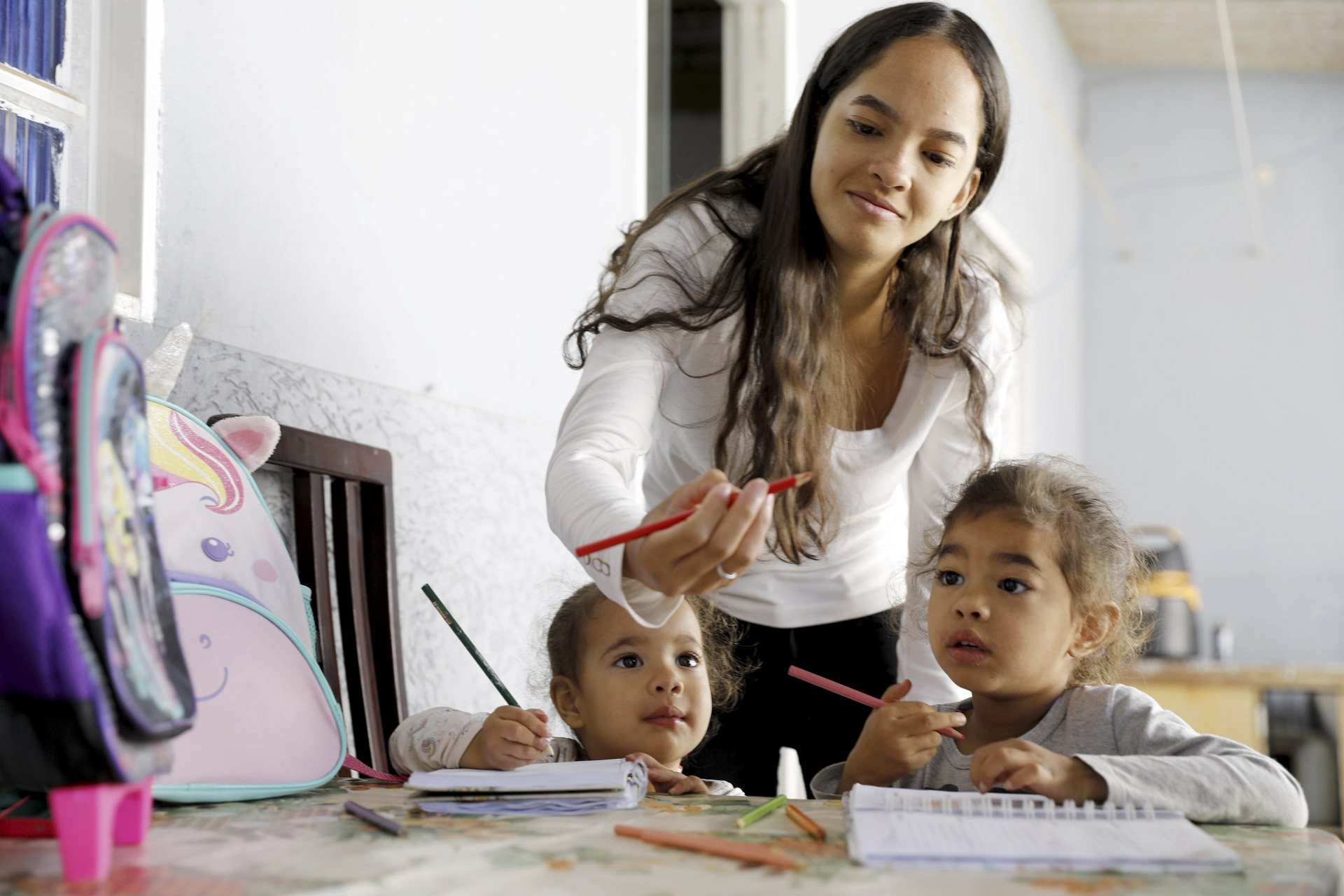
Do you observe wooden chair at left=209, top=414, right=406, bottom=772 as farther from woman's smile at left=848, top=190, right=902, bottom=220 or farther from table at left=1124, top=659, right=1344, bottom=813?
table at left=1124, top=659, right=1344, bottom=813

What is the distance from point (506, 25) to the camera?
5.74 feet

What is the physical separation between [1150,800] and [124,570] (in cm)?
66

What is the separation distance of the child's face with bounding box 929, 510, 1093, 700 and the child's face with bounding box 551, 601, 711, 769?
264 millimetres

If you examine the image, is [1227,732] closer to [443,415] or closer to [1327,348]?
[1327,348]

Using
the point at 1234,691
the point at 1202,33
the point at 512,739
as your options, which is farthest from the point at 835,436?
the point at 1202,33

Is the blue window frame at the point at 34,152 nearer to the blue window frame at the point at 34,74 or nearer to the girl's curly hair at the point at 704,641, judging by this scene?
A: the blue window frame at the point at 34,74

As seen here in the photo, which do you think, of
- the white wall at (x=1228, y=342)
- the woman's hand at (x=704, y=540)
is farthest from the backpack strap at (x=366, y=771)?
the white wall at (x=1228, y=342)

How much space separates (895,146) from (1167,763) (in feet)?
2.08

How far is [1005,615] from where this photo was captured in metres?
1.12

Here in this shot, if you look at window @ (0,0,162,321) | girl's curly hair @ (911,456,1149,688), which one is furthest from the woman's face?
window @ (0,0,162,321)

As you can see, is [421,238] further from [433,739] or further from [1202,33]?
[1202,33]

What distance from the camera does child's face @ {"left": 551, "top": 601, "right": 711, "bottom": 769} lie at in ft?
4.09

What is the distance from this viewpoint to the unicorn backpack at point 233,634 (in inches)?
34.4

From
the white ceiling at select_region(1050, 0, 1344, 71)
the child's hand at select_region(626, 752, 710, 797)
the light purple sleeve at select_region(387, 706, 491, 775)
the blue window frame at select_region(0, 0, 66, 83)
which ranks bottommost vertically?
the child's hand at select_region(626, 752, 710, 797)
